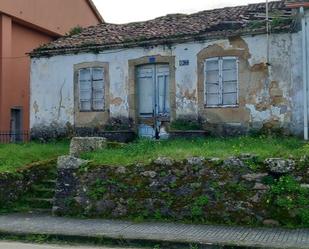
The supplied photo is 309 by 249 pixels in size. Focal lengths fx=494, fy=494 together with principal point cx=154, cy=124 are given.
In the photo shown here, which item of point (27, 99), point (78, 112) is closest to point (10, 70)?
point (27, 99)

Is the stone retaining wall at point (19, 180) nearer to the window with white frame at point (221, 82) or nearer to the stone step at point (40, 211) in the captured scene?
the stone step at point (40, 211)

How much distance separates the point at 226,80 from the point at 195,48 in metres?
1.44

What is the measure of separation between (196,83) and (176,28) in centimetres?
237

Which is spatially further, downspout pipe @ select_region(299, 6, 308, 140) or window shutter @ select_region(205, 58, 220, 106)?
window shutter @ select_region(205, 58, 220, 106)

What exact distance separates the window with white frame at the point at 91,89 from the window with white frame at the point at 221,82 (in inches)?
152

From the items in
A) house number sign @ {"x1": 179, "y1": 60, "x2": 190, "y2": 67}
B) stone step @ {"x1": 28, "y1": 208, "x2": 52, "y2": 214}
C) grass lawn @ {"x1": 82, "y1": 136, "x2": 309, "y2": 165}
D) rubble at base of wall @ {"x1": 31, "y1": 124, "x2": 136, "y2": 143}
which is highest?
house number sign @ {"x1": 179, "y1": 60, "x2": 190, "y2": 67}

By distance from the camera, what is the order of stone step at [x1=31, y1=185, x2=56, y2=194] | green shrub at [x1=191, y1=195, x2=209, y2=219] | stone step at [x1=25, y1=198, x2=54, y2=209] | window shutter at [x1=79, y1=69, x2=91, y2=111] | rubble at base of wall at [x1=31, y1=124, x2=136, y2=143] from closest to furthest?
green shrub at [x1=191, y1=195, x2=209, y2=219], stone step at [x1=25, y1=198, x2=54, y2=209], stone step at [x1=31, y1=185, x2=56, y2=194], rubble at base of wall at [x1=31, y1=124, x2=136, y2=143], window shutter at [x1=79, y1=69, x2=91, y2=111]

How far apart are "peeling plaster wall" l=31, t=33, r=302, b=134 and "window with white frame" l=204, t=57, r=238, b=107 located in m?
0.26

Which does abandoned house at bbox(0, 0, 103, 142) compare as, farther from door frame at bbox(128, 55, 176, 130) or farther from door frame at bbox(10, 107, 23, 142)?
door frame at bbox(128, 55, 176, 130)

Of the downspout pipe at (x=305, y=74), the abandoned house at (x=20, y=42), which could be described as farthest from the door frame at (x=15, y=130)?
the downspout pipe at (x=305, y=74)

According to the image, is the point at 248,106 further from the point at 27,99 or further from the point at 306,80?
the point at 27,99

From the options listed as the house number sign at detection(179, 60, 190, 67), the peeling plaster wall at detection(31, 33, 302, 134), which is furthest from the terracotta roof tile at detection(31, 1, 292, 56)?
the house number sign at detection(179, 60, 190, 67)

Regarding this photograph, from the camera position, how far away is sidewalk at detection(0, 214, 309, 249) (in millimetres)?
7828

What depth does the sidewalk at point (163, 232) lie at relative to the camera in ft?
25.7
